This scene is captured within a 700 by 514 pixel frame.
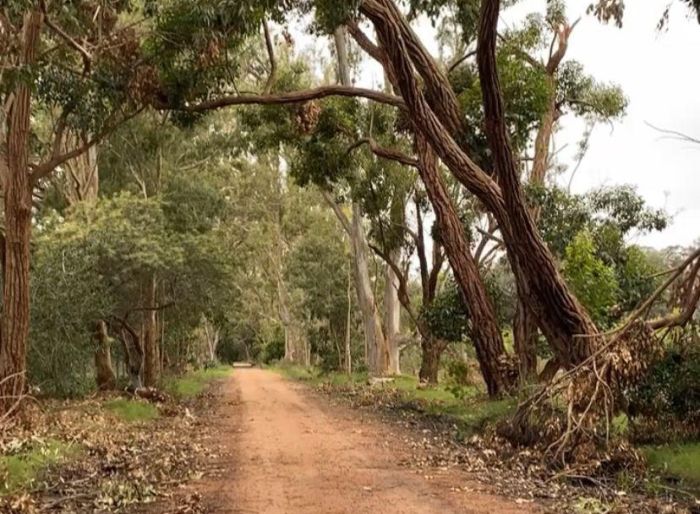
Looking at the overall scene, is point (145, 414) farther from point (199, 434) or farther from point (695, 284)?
point (695, 284)

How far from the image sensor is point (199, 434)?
14.9 meters

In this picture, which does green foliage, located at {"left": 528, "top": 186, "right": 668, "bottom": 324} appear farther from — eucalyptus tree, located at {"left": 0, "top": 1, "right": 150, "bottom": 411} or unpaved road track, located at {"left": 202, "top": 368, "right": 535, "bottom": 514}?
eucalyptus tree, located at {"left": 0, "top": 1, "right": 150, "bottom": 411}

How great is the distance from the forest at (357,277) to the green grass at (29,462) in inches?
2.1

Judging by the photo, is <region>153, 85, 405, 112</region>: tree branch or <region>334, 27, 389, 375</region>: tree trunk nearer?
<region>153, 85, 405, 112</region>: tree branch

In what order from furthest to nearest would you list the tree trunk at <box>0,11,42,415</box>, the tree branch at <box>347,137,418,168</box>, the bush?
the tree branch at <box>347,137,418,168</box> < the tree trunk at <box>0,11,42,415</box> < the bush

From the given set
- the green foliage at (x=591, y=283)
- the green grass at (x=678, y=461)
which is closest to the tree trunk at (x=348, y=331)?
the green foliage at (x=591, y=283)

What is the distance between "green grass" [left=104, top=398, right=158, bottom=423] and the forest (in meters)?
0.12

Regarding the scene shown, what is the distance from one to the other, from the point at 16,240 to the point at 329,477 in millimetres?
7572

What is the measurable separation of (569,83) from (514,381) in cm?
782

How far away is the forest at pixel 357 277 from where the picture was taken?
9.63 m

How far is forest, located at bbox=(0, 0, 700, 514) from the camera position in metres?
9.63

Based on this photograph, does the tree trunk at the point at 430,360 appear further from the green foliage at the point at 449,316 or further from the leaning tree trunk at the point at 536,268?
the leaning tree trunk at the point at 536,268

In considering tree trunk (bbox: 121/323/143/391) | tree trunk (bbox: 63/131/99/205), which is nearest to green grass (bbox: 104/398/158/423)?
tree trunk (bbox: 121/323/143/391)

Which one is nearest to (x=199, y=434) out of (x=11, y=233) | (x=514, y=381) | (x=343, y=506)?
(x=11, y=233)
